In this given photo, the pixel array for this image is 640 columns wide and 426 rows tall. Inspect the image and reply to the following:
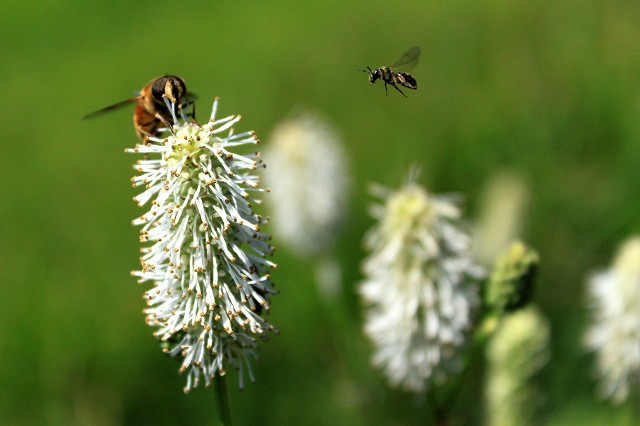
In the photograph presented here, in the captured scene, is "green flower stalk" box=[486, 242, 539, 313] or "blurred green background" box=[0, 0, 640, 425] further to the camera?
"blurred green background" box=[0, 0, 640, 425]

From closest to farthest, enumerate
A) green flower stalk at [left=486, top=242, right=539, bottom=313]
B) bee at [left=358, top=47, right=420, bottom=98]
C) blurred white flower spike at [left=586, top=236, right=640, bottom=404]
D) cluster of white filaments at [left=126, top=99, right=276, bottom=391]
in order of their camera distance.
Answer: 1. cluster of white filaments at [left=126, top=99, right=276, bottom=391]
2. green flower stalk at [left=486, top=242, right=539, bottom=313]
3. bee at [left=358, top=47, right=420, bottom=98]
4. blurred white flower spike at [left=586, top=236, right=640, bottom=404]

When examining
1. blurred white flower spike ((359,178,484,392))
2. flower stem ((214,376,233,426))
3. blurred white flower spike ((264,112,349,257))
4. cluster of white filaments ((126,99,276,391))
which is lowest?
flower stem ((214,376,233,426))

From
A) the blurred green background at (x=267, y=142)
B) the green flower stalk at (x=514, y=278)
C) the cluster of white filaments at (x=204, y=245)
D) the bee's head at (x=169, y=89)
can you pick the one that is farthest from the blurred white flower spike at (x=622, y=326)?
the bee's head at (x=169, y=89)

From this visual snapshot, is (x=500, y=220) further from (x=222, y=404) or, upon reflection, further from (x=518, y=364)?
(x=222, y=404)

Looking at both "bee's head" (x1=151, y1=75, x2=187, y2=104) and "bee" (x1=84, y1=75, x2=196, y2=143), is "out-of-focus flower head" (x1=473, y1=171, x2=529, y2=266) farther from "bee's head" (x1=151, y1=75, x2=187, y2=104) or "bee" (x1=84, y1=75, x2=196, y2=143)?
"bee's head" (x1=151, y1=75, x2=187, y2=104)

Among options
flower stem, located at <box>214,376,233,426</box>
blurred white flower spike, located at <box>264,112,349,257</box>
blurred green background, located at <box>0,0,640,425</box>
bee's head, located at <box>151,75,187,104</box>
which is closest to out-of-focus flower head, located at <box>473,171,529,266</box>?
blurred green background, located at <box>0,0,640,425</box>

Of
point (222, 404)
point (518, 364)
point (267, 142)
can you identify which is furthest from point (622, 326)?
point (267, 142)
